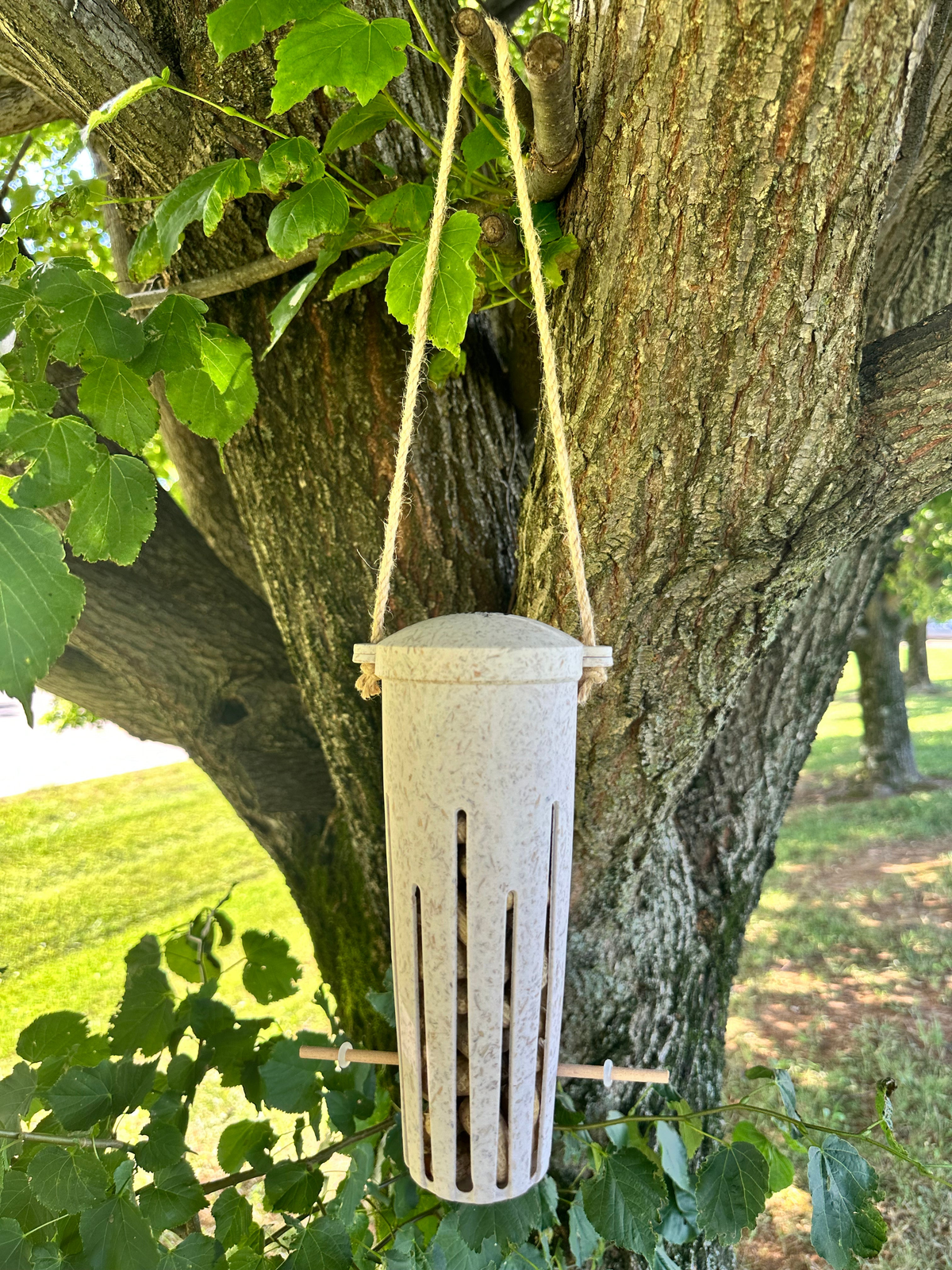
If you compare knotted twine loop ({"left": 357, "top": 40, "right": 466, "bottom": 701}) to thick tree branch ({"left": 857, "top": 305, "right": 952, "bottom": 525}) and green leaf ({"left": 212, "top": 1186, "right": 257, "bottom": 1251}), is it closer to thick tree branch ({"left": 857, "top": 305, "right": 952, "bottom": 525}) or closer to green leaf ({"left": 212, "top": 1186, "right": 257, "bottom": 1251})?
thick tree branch ({"left": 857, "top": 305, "right": 952, "bottom": 525})

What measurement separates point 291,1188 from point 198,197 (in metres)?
1.39

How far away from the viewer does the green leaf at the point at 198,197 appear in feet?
3.20

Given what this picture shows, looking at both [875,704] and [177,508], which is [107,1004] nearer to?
[177,508]

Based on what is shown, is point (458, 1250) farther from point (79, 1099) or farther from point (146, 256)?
point (146, 256)

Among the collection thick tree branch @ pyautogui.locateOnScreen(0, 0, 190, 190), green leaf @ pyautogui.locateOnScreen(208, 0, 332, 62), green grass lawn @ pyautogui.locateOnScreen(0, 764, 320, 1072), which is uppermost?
thick tree branch @ pyautogui.locateOnScreen(0, 0, 190, 190)

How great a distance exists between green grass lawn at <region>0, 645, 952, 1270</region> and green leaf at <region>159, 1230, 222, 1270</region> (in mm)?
Answer: 1309

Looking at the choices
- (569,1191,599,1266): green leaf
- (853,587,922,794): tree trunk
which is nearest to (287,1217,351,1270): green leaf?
(569,1191,599,1266): green leaf

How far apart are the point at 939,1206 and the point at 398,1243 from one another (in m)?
2.31

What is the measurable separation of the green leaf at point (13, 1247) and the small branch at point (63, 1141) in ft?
0.36

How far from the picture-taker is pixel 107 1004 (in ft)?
10.5

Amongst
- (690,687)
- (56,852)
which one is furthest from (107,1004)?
(690,687)

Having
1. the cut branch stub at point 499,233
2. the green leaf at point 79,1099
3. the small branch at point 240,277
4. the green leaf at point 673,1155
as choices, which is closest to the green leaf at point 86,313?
the small branch at point 240,277

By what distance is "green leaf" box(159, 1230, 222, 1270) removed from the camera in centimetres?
113

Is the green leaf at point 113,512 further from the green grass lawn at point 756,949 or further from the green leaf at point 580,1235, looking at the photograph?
the green grass lawn at point 756,949
